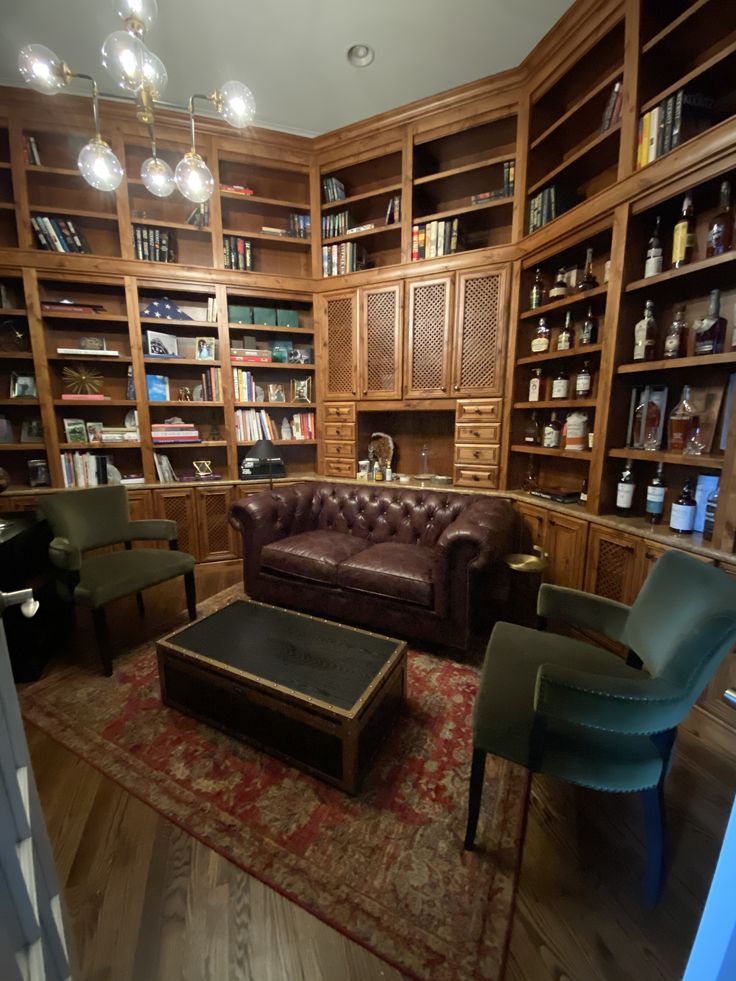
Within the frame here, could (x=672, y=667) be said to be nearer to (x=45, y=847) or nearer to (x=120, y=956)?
(x=45, y=847)

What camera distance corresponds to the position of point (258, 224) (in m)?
3.45

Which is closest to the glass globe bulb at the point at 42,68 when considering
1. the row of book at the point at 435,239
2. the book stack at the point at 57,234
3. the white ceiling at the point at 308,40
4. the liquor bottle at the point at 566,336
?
the white ceiling at the point at 308,40

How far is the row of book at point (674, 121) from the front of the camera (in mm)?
1762

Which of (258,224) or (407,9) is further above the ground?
(407,9)

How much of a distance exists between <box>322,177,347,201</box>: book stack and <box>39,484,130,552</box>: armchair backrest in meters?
2.78

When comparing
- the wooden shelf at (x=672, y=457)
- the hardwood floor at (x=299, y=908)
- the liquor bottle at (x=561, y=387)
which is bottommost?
the hardwood floor at (x=299, y=908)

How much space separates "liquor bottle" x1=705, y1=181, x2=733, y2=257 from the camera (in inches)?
67.8

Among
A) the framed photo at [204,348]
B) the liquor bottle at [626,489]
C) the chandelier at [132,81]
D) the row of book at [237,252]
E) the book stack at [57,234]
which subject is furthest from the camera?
the framed photo at [204,348]

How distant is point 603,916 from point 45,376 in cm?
405

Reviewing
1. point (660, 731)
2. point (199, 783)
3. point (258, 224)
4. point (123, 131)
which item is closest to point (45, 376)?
point (123, 131)

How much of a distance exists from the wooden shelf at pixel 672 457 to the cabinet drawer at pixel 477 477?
86 centimetres

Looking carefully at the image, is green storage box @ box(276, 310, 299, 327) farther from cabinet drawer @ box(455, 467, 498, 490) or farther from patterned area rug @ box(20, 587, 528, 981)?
patterned area rug @ box(20, 587, 528, 981)

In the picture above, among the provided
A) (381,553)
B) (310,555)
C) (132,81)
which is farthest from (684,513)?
(132,81)

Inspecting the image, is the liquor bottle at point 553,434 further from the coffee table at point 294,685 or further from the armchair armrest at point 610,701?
the armchair armrest at point 610,701
